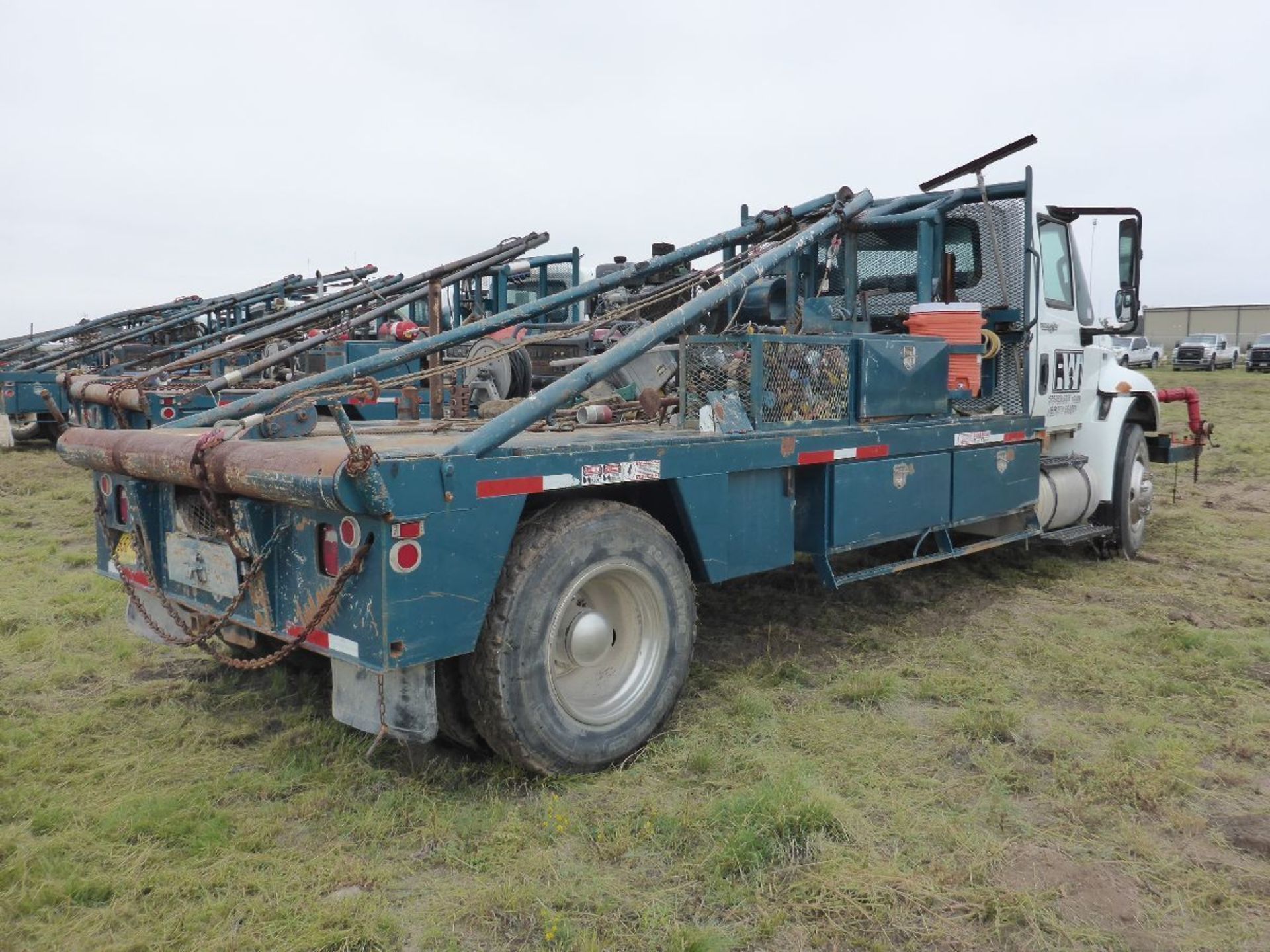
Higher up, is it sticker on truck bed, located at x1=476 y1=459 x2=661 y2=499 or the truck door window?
the truck door window

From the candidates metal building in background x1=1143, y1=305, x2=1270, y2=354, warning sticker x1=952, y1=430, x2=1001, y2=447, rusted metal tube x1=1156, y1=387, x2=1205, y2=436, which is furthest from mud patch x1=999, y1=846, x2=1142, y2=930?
metal building in background x1=1143, y1=305, x2=1270, y2=354

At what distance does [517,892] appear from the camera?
9.51 ft

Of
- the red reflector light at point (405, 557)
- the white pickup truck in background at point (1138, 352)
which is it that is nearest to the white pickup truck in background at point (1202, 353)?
the white pickup truck in background at point (1138, 352)

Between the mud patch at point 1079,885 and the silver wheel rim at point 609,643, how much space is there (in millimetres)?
1473

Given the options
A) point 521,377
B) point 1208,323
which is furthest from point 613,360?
point 1208,323

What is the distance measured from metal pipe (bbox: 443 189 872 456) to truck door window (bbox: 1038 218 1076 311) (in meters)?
1.91

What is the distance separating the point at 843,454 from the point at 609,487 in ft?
4.75

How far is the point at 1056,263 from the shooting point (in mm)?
6988

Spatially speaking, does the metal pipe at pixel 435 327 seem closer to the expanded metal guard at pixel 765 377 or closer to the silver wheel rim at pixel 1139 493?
the expanded metal guard at pixel 765 377

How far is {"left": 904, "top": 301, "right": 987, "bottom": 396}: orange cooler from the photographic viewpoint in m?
6.04

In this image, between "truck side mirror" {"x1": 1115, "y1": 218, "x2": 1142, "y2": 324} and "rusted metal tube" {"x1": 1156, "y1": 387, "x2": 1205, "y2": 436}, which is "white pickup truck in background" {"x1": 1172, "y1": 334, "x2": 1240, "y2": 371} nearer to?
"rusted metal tube" {"x1": 1156, "y1": 387, "x2": 1205, "y2": 436}

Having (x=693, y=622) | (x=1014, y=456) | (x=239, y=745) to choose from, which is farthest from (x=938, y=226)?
(x=239, y=745)

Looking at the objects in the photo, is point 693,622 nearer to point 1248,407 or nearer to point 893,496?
point 893,496

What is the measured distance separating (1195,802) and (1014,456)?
Answer: 3.10m
